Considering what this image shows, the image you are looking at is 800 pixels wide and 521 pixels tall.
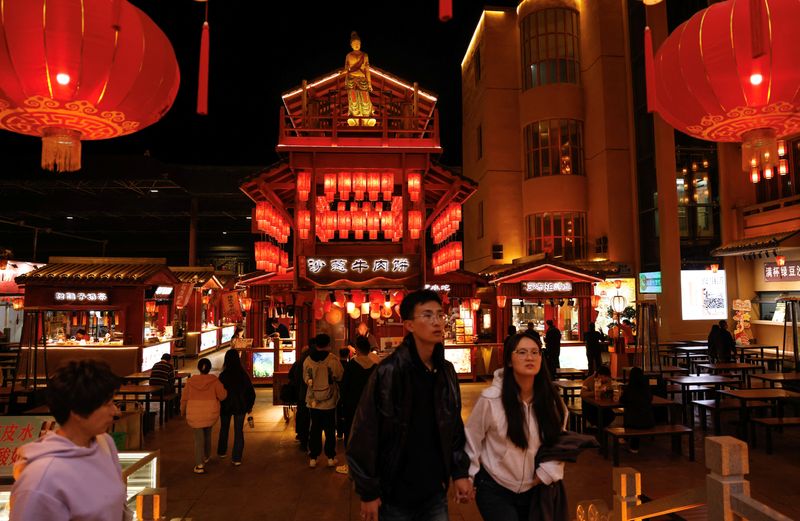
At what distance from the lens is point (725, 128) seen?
20.0 ft

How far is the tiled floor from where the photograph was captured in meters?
5.99

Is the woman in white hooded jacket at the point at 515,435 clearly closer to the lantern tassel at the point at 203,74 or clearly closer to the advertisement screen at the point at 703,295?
the lantern tassel at the point at 203,74

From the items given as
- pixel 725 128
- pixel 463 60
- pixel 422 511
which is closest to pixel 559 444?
pixel 422 511

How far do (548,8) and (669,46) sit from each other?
2292 cm

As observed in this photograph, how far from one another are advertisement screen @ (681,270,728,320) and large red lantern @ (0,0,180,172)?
2146cm

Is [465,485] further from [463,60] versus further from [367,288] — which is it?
[463,60]

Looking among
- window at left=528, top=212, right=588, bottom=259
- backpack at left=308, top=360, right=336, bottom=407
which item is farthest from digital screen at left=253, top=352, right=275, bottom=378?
window at left=528, top=212, right=588, bottom=259

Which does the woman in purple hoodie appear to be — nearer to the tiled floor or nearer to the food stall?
the tiled floor

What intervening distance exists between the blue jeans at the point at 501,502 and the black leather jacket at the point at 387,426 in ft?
1.03

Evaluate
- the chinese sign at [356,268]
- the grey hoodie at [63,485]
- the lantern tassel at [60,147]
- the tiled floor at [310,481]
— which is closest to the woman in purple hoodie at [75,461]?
the grey hoodie at [63,485]

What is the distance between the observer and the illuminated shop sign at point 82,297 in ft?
52.8

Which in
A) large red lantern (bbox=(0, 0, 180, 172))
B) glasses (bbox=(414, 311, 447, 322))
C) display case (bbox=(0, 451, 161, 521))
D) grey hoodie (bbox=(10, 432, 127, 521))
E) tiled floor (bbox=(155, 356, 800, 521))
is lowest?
tiled floor (bbox=(155, 356, 800, 521))

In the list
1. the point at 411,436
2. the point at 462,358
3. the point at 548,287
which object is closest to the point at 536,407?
the point at 411,436

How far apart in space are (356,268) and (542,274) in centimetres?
876
